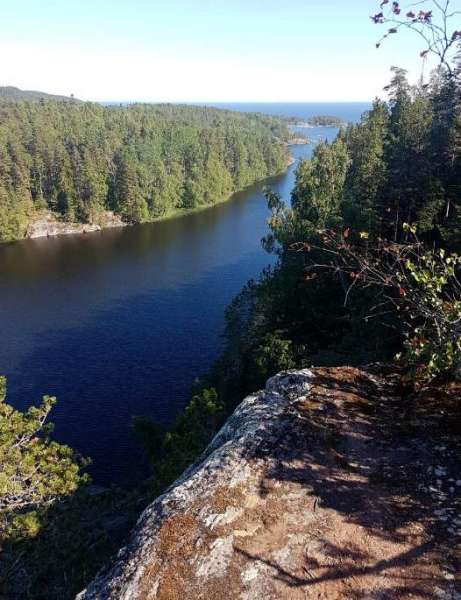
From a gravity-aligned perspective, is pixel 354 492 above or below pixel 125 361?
above

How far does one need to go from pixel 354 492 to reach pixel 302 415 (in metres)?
1.96

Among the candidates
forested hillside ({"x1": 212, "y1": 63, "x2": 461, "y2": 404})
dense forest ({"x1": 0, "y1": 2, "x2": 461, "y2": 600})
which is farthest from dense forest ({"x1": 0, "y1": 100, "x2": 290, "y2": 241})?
forested hillside ({"x1": 212, "y1": 63, "x2": 461, "y2": 404})

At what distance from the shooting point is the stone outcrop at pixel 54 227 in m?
78.6

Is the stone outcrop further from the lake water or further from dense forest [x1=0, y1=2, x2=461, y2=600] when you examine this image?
the lake water

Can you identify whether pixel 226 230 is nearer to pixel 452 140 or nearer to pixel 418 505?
pixel 452 140

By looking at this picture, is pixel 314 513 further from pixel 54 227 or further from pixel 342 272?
pixel 54 227

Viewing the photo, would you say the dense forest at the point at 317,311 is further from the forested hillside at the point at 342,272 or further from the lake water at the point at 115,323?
the lake water at the point at 115,323

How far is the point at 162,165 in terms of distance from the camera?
10069 centimetres

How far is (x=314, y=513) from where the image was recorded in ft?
23.7

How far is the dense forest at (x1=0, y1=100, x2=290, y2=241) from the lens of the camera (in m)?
82.9

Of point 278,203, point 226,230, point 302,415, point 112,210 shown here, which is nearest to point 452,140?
point 278,203

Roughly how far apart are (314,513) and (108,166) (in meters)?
95.7

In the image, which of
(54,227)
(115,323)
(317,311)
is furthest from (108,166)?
(317,311)

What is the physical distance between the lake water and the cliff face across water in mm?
21361
